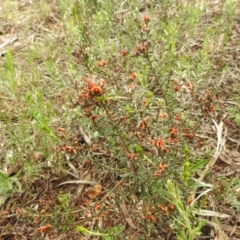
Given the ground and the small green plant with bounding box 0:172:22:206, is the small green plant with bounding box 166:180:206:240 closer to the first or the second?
the ground

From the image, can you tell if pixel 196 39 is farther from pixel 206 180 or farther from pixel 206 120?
pixel 206 180

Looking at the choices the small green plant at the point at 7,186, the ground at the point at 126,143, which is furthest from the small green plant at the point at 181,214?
the small green plant at the point at 7,186

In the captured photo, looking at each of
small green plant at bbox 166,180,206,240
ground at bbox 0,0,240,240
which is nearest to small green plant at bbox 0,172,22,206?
ground at bbox 0,0,240,240

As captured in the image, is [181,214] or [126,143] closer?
[181,214]

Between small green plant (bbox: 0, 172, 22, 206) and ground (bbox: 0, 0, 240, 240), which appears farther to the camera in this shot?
small green plant (bbox: 0, 172, 22, 206)

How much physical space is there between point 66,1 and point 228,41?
135 centimetres

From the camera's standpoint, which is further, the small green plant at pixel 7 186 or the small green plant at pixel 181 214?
the small green plant at pixel 7 186

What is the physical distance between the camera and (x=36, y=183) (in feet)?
6.96

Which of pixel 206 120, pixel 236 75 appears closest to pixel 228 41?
pixel 236 75

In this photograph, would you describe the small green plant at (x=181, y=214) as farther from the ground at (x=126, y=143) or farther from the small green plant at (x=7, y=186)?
the small green plant at (x=7, y=186)

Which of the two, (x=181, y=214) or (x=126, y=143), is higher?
(x=181, y=214)

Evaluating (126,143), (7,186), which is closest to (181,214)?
(126,143)

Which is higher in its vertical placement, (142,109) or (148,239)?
(142,109)

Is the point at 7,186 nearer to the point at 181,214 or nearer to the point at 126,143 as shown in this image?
the point at 126,143
